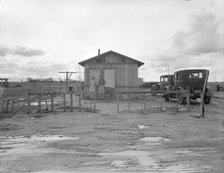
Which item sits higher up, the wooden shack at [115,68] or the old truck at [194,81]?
the wooden shack at [115,68]

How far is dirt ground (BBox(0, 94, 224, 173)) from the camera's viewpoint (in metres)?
6.25

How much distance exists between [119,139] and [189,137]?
82.6 inches

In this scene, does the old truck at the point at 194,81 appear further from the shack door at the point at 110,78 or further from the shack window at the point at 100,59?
the shack window at the point at 100,59

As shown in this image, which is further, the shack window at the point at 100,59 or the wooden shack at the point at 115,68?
the shack window at the point at 100,59

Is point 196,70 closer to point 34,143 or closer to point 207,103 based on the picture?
point 207,103

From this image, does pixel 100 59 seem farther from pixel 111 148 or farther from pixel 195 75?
pixel 111 148

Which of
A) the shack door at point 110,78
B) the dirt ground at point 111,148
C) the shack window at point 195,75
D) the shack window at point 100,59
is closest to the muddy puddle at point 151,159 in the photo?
the dirt ground at point 111,148

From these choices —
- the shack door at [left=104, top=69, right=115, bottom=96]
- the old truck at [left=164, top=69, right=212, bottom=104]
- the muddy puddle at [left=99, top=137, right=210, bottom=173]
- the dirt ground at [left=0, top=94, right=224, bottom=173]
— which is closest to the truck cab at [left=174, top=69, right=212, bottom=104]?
the old truck at [left=164, top=69, right=212, bottom=104]

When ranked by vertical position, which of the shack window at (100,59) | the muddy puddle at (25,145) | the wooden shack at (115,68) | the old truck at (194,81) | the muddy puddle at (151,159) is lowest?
the muddy puddle at (151,159)

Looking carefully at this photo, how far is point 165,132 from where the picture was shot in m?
10.6

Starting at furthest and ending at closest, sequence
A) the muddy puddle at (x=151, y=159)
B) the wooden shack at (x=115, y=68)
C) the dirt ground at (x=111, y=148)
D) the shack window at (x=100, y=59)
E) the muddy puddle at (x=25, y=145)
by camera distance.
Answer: the shack window at (x=100, y=59), the wooden shack at (x=115, y=68), the muddy puddle at (x=25, y=145), the dirt ground at (x=111, y=148), the muddy puddle at (x=151, y=159)

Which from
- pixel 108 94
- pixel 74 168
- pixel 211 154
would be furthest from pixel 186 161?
pixel 108 94

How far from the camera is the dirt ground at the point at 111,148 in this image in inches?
246

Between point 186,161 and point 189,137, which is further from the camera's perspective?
point 189,137
